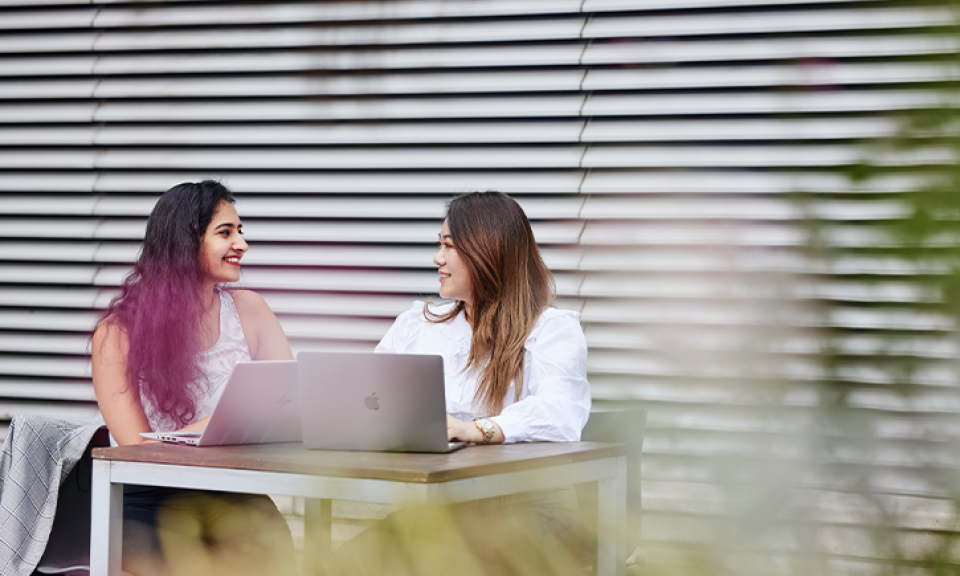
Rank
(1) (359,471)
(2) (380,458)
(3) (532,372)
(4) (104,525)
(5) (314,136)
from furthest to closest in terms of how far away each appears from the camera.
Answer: (5) (314,136) < (3) (532,372) < (4) (104,525) < (2) (380,458) < (1) (359,471)

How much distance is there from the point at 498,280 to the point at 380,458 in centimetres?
108

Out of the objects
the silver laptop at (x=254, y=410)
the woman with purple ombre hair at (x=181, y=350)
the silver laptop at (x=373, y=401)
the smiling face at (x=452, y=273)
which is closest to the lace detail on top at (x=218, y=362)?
the woman with purple ombre hair at (x=181, y=350)

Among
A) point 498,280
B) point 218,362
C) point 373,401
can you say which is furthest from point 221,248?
point 373,401

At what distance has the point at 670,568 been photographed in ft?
1.67

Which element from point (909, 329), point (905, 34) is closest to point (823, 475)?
point (909, 329)

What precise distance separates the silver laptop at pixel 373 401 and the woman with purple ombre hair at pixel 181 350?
360 millimetres

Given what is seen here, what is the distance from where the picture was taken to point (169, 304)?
9.50 ft

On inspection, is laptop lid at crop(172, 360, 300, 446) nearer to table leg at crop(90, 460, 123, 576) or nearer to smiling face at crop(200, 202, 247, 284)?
table leg at crop(90, 460, 123, 576)

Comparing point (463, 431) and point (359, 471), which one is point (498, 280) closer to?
point (463, 431)

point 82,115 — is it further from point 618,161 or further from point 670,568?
point 670,568

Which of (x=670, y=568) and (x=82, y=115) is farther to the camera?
(x=82, y=115)

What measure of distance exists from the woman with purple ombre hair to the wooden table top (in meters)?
0.25

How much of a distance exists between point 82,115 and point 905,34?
444cm

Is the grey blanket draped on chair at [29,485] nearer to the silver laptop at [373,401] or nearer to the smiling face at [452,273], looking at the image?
the silver laptop at [373,401]
